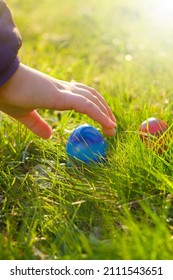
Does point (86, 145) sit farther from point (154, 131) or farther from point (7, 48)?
point (7, 48)

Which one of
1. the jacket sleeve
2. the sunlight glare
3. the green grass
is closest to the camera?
the green grass

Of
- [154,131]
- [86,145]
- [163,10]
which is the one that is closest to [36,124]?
[86,145]

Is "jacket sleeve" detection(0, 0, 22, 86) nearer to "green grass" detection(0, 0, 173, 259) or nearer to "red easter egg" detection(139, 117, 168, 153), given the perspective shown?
"green grass" detection(0, 0, 173, 259)

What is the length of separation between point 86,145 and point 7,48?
0.67m

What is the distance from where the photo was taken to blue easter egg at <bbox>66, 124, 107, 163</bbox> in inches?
110

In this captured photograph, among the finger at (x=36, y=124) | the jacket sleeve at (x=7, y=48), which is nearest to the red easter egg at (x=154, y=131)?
the finger at (x=36, y=124)

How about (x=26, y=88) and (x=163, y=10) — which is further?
(x=163, y=10)

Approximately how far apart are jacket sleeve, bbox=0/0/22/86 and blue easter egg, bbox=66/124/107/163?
21.5 inches

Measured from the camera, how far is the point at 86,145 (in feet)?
9.24

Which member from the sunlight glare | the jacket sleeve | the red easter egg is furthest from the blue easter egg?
the sunlight glare

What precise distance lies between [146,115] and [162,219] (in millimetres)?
845

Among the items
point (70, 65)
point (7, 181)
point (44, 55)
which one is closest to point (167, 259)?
point (7, 181)

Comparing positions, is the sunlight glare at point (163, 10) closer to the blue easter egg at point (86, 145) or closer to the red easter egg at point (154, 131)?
the red easter egg at point (154, 131)

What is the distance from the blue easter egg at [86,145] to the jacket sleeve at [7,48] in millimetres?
547
